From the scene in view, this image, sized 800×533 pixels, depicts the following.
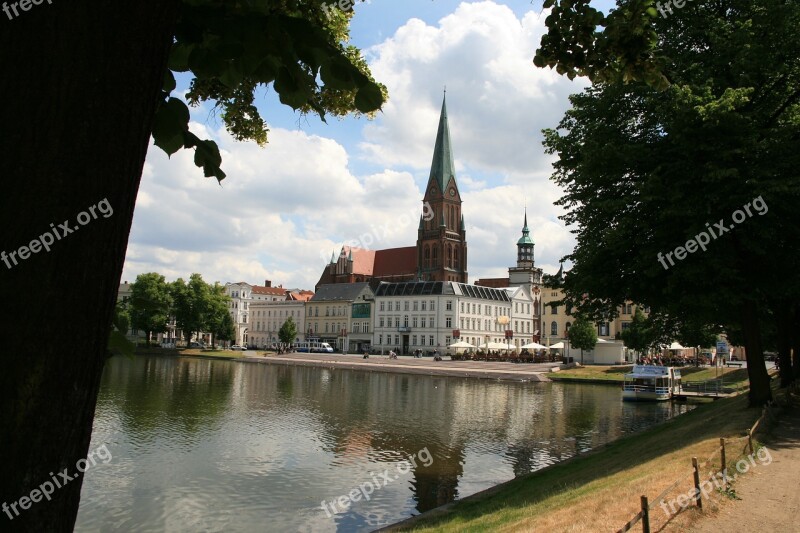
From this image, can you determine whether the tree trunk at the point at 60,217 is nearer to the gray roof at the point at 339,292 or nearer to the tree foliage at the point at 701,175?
the tree foliage at the point at 701,175

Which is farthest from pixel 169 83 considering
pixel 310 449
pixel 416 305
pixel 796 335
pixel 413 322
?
pixel 413 322

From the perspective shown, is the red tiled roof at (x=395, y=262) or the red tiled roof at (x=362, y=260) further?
the red tiled roof at (x=362, y=260)

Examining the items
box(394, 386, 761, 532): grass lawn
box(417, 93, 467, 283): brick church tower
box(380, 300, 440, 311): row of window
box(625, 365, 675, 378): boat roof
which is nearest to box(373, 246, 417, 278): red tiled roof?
box(417, 93, 467, 283): brick church tower

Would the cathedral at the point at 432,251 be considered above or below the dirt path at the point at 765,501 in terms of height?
above

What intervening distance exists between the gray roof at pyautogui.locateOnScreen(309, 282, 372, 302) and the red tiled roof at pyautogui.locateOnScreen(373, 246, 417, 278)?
50.9ft

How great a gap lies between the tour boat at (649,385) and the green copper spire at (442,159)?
92827mm

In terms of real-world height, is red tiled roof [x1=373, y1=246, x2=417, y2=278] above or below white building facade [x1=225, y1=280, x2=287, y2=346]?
above

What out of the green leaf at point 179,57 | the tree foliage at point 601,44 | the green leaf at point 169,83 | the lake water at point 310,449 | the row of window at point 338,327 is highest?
the row of window at point 338,327

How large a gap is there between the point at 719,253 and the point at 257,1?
57.8 ft

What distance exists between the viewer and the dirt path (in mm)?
9008

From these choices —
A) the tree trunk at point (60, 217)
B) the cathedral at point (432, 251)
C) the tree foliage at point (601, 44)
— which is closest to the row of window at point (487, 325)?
the cathedral at point (432, 251)

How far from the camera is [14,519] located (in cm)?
188

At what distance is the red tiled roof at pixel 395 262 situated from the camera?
137m

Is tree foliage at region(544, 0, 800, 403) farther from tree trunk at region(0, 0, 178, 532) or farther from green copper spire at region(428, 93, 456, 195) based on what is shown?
green copper spire at region(428, 93, 456, 195)
